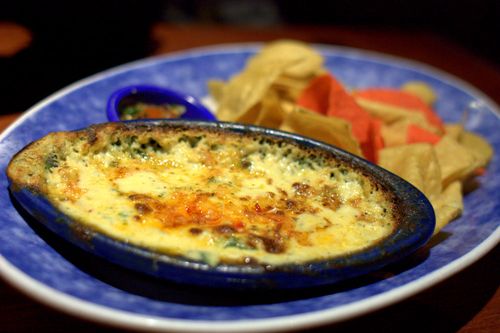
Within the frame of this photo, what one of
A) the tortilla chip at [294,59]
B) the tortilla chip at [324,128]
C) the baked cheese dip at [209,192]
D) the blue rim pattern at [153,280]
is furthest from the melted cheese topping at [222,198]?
the tortilla chip at [294,59]

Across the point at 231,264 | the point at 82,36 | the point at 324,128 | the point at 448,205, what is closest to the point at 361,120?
the point at 324,128

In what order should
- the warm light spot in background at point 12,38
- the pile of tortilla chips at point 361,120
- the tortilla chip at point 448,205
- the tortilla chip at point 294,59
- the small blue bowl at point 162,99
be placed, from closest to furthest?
the tortilla chip at point 448,205, the pile of tortilla chips at point 361,120, the warm light spot in background at point 12,38, the small blue bowl at point 162,99, the tortilla chip at point 294,59

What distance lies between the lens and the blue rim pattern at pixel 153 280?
1.06m

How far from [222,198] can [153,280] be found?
0.26m

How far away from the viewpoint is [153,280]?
1.12 metres

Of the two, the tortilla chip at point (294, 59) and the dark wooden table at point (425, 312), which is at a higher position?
the tortilla chip at point (294, 59)

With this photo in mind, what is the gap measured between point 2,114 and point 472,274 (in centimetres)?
159

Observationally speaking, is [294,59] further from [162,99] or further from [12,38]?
[12,38]

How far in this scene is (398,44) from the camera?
348cm

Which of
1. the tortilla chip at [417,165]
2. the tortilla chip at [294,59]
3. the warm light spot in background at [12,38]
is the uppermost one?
the tortilla chip at [294,59]

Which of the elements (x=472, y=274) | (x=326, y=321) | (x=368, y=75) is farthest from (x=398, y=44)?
(x=326, y=321)

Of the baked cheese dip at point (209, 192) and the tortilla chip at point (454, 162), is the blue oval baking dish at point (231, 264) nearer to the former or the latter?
the baked cheese dip at point (209, 192)

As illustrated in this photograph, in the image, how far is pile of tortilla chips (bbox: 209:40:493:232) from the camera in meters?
1.67

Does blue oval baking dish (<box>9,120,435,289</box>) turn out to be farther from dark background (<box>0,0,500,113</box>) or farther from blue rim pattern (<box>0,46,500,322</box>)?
dark background (<box>0,0,500,113</box>)
